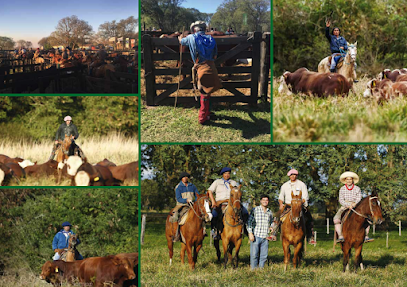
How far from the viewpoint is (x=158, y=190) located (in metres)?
15.5

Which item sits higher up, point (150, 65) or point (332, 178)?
point (150, 65)

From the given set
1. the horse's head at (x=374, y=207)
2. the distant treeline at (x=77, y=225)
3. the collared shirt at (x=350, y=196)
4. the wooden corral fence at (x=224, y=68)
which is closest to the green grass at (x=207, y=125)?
the wooden corral fence at (x=224, y=68)

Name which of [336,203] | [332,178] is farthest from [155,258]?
[336,203]

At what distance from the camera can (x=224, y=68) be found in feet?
33.8

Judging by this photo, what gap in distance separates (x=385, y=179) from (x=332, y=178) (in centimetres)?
221

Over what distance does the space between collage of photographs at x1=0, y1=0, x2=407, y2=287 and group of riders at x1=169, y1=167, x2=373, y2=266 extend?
27mm

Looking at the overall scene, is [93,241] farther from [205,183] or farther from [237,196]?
[237,196]

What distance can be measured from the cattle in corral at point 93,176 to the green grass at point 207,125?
1217 millimetres

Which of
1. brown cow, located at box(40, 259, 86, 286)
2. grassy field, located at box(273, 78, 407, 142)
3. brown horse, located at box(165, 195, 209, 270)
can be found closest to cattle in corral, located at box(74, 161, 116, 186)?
brown cow, located at box(40, 259, 86, 286)

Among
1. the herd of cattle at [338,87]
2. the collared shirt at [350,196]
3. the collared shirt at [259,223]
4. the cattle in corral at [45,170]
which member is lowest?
the collared shirt at [259,223]

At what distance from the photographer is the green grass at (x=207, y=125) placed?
29.6ft

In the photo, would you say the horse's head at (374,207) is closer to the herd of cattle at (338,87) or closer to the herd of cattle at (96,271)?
the herd of cattle at (338,87)

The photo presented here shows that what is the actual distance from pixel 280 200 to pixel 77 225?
22.1 ft

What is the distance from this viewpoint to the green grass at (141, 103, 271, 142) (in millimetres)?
9023
